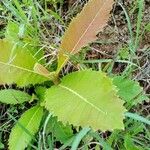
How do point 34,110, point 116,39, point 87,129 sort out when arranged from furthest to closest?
point 116,39
point 34,110
point 87,129

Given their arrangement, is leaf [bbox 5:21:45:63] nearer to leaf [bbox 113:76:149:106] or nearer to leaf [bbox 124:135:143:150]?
leaf [bbox 113:76:149:106]

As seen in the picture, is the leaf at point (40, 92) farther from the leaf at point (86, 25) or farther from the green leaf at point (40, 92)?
the leaf at point (86, 25)

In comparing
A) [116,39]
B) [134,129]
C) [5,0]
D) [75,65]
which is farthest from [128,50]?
[5,0]

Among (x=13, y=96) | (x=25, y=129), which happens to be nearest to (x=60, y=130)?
(x=25, y=129)

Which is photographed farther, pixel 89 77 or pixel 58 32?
pixel 58 32

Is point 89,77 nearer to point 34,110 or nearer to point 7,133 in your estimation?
point 34,110

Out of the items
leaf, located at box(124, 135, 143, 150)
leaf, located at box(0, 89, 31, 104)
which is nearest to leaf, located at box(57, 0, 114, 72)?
leaf, located at box(0, 89, 31, 104)

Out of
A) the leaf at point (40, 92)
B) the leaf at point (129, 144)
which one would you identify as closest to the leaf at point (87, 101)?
the leaf at point (40, 92)
